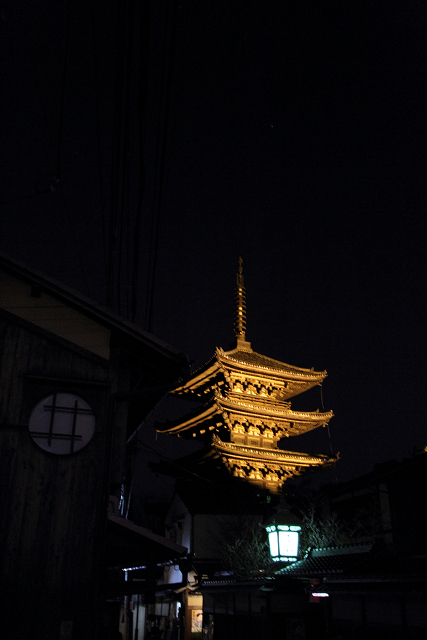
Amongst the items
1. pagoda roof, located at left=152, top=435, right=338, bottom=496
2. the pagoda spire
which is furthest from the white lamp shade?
the pagoda spire

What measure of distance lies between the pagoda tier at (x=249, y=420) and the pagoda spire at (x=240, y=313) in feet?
15.9

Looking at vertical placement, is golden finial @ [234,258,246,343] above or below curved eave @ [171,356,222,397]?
above

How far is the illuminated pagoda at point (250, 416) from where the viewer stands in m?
29.6

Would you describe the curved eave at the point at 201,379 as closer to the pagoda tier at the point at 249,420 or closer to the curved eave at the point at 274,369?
the curved eave at the point at 274,369

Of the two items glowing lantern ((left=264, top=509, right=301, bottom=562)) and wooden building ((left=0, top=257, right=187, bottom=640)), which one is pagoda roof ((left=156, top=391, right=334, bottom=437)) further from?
wooden building ((left=0, top=257, right=187, bottom=640))

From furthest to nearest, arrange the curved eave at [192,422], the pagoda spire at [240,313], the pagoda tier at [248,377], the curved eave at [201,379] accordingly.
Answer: the pagoda spire at [240,313] → the pagoda tier at [248,377] → the curved eave at [201,379] → the curved eave at [192,422]

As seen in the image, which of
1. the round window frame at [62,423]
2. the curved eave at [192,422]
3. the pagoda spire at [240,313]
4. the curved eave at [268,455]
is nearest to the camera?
Answer: the round window frame at [62,423]

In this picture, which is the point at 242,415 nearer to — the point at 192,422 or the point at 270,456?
the point at 270,456

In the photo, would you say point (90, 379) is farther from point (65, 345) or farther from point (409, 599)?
point (409, 599)

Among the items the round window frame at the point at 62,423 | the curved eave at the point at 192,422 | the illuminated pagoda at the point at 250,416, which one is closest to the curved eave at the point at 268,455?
the illuminated pagoda at the point at 250,416

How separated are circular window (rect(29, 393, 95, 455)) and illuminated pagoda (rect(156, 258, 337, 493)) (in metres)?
16.9

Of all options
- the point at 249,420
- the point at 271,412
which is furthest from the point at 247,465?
the point at 271,412

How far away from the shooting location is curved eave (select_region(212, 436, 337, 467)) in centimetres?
2825

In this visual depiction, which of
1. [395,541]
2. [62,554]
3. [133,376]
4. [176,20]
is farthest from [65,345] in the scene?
[395,541]
